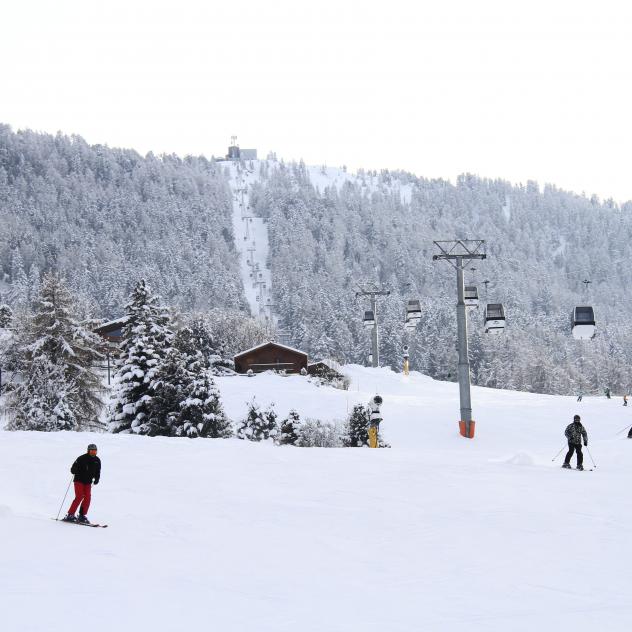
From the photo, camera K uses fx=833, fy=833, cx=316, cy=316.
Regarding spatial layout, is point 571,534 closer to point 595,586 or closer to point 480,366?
point 595,586

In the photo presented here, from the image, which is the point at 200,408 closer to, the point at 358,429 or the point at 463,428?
the point at 358,429

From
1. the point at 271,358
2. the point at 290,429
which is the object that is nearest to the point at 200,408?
the point at 290,429

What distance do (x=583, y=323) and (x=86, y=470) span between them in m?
20.3

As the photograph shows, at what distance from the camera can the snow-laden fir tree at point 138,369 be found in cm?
3092

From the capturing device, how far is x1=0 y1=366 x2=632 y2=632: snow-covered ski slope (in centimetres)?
795

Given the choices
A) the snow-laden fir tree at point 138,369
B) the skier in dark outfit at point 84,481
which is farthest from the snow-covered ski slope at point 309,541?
the snow-laden fir tree at point 138,369

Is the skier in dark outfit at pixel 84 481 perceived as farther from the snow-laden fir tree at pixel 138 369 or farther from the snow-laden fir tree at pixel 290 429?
the snow-laden fir tree at pixel 290 429

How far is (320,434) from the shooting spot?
35.2 meters

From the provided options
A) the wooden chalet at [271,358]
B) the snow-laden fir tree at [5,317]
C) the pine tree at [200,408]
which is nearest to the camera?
the pine tree at [200,408]

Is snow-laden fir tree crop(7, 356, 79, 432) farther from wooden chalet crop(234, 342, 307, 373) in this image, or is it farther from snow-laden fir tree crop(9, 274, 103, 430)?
wooden chalet crop(234, 342, 307, 373)

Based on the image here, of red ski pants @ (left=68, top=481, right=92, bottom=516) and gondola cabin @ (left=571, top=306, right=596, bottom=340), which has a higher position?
gondola cabin @ (left=571, top=306, right=596, bottom=340)

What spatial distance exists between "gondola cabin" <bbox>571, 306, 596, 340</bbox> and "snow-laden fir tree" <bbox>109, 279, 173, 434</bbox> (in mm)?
14886

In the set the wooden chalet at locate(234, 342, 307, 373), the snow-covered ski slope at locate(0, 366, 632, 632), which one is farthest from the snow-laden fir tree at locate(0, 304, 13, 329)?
the snow-covered ski slope at locate(0, 366, 632, 632)

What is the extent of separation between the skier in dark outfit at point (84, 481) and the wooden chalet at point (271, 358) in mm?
49367
